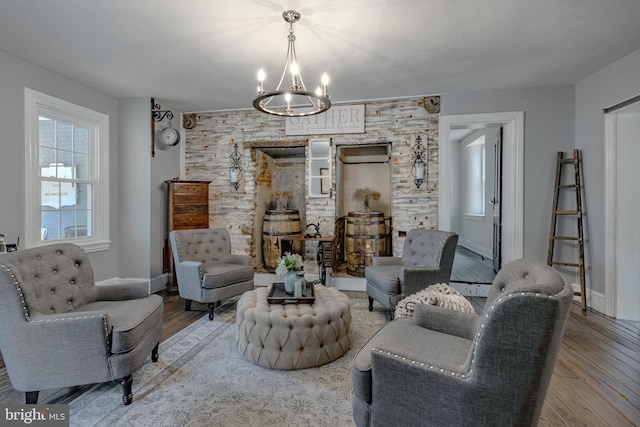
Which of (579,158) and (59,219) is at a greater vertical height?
(579,158)

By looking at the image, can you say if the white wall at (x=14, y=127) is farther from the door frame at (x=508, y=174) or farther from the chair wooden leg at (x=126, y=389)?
the door frame at (x=508, y=174)

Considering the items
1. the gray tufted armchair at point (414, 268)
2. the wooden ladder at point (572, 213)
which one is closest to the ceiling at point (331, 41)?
the wooden ladder at point (572, 213)

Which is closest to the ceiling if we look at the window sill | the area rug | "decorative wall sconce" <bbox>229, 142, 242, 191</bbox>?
"decorative wall sconce" <bbox>229, 142, 242, 191</bbox>

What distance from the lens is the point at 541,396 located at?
1.17 metres

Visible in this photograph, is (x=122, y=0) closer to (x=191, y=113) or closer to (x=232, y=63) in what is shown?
(x=232, y=63)

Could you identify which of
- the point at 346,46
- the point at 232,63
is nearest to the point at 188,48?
the point at 232,63

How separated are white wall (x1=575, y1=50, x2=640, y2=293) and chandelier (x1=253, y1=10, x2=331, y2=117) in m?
2.87

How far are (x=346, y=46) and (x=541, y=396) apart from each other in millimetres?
2766

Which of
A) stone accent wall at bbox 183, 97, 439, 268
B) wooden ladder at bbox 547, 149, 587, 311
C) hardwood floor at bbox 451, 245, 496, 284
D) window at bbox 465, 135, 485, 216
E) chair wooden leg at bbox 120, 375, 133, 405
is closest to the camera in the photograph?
chair wooden leg at bbox 120, 375, 133, 405

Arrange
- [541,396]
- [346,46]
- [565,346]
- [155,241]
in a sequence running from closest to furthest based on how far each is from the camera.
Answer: [541,396] < [565,346] < [346,46] < [155,241]

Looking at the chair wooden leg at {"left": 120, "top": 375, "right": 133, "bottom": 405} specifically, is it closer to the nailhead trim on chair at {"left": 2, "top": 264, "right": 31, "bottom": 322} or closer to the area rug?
the area rug

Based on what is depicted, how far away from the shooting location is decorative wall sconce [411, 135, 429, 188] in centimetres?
417

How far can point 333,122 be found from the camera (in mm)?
4480

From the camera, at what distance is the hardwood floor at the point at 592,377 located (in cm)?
179
